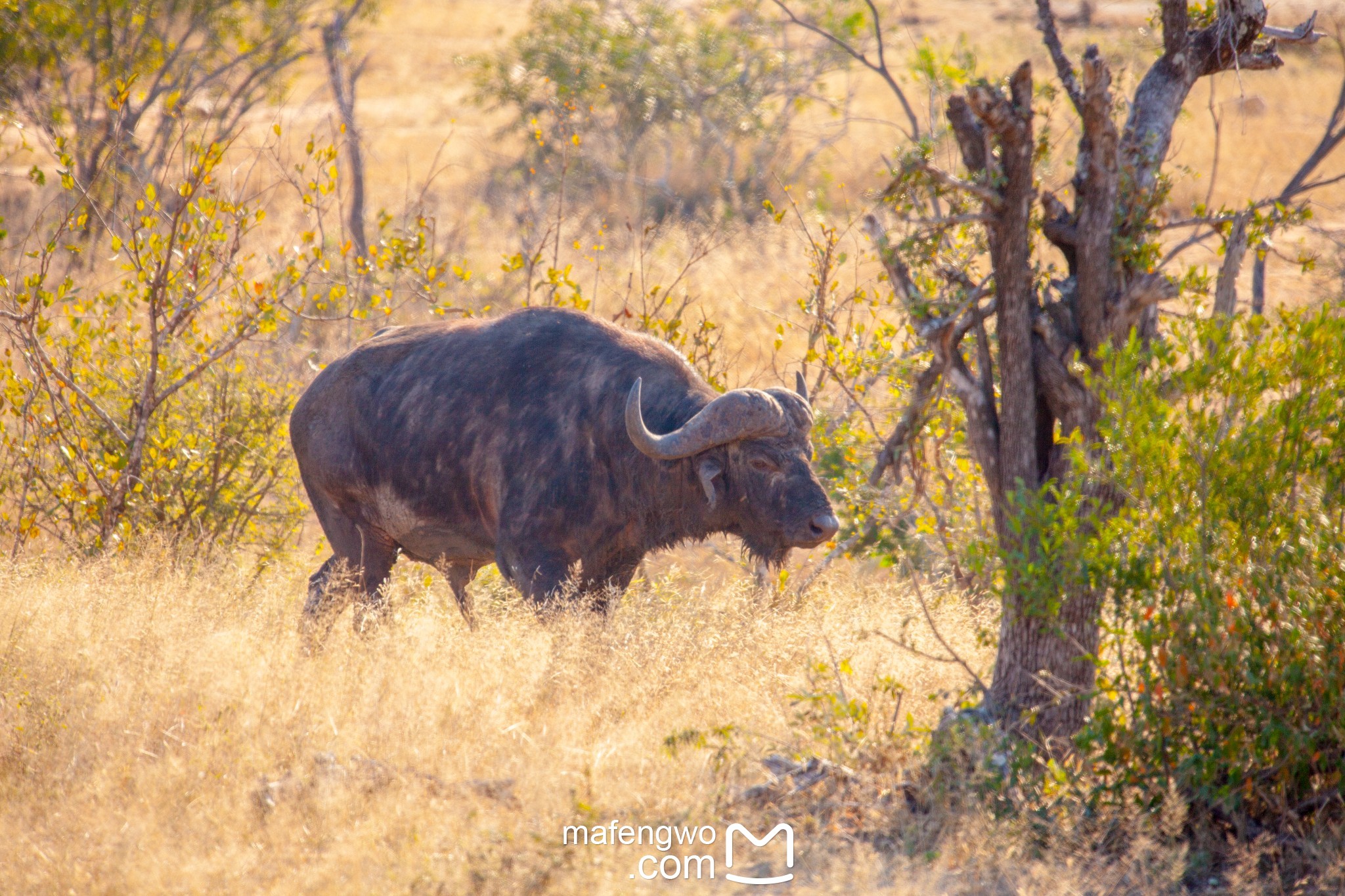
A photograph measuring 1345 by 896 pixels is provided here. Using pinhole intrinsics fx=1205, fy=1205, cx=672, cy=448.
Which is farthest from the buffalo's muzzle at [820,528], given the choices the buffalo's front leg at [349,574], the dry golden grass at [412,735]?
the buffalo's front leg at [349,574]

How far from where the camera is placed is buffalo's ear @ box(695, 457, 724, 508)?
257 inches

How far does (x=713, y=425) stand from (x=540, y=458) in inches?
38.1

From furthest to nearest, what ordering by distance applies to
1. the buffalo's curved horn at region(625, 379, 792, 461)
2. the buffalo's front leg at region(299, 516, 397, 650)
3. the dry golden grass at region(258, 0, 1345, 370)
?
the dry golden grass at region(258, 0, 1345, 370) < the buffalo's front leg at region(299, 516, 397, 650) < the buffalo's curved horn at region(625, 379, 792, 461)

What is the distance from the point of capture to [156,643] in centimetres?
605

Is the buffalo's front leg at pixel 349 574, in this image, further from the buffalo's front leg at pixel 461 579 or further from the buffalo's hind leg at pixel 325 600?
the buffalo's front leg at pixel 461 579

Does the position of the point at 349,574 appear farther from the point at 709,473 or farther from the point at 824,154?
the point at 824,154

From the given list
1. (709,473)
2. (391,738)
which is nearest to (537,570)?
(709,473)

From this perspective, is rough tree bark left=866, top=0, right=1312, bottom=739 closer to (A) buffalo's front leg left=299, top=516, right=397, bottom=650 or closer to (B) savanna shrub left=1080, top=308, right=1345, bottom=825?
(B) savanna shrub left=1080, top=308, right=1345, bottom=825

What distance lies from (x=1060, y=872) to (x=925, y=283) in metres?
3.03

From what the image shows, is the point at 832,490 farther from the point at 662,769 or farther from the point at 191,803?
the point at 191,803

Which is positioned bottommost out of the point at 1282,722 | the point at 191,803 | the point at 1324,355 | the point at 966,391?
the point at 191,803

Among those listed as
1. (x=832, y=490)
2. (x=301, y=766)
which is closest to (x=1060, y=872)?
(x=301, y=766)

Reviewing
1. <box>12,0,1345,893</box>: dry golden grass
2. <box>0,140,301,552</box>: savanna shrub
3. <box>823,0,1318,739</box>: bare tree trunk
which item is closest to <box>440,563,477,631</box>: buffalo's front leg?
<box>12,0,1345,893</box>: dry golden grass

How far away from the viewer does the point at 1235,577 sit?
446 centimetres
